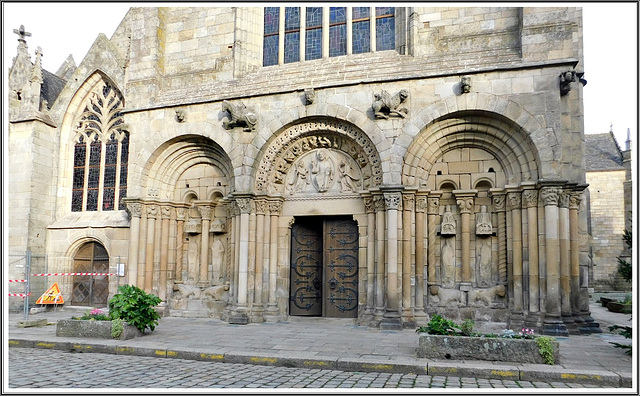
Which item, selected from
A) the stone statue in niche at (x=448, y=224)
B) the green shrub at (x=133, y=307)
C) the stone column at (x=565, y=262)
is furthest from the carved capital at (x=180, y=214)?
the stone column at (x=565, y=262)

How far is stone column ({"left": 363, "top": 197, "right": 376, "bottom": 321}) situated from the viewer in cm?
1252

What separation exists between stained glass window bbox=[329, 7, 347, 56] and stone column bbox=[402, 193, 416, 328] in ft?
15.3

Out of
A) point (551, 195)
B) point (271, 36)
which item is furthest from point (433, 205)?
point (271, 36)

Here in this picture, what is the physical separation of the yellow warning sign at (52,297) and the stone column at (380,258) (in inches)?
388

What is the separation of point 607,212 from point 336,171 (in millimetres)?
28485

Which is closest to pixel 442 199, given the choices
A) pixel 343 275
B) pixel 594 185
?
pixel 343 275

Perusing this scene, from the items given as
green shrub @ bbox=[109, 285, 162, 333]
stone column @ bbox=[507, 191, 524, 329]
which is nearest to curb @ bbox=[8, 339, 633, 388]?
green shrub @ bbox=[109, 285, 162, 333]

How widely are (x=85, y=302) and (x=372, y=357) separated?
1150cm

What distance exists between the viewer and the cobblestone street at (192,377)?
6.85m

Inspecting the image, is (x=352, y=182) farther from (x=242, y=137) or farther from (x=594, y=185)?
(x=594, y=185)

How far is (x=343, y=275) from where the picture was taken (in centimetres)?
1344

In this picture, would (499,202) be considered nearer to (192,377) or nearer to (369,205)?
(369,205)

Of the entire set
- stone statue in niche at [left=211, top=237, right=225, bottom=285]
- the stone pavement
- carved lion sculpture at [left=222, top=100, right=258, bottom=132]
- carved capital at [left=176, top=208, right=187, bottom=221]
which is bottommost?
the stone pavement

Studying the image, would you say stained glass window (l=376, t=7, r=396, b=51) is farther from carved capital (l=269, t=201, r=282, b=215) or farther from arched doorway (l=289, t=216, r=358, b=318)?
carved capital (l=269, t=201, r=282, b=215)
